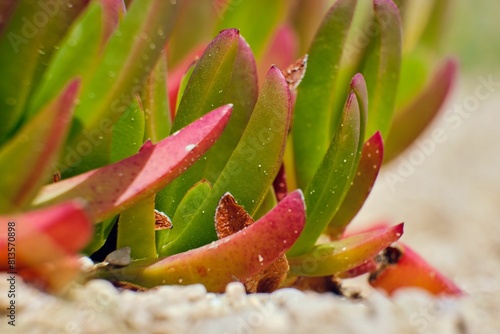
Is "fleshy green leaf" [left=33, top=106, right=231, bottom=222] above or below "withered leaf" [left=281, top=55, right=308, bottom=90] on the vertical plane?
below

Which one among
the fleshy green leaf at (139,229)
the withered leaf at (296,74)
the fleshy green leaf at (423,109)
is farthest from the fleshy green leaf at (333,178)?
the fleshy green leaf at (423,109)

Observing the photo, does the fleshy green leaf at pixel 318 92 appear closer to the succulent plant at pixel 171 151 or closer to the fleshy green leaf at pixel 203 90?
the succulent plant at pixel 171 151

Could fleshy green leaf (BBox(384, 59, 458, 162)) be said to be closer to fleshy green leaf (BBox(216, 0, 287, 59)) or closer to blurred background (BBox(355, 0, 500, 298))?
blurred background (BBox(355, 0, 500, 298))

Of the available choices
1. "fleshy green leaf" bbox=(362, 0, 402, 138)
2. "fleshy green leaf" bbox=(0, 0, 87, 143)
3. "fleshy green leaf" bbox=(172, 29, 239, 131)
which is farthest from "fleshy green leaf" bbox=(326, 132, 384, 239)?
"fleshy green leaf" bbox=(0, 0, 87, 143)

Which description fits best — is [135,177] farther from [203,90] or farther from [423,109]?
[423,109]

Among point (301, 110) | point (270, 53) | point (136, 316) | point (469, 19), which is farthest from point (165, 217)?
point (469, 19)

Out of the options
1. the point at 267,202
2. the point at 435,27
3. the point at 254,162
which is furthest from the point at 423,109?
the point at 254,162

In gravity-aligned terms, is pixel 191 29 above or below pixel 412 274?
above

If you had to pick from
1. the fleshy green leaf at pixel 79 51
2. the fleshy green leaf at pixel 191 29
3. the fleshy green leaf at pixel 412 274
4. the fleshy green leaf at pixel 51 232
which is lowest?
the fleshy green leaf at pixel 412 274
